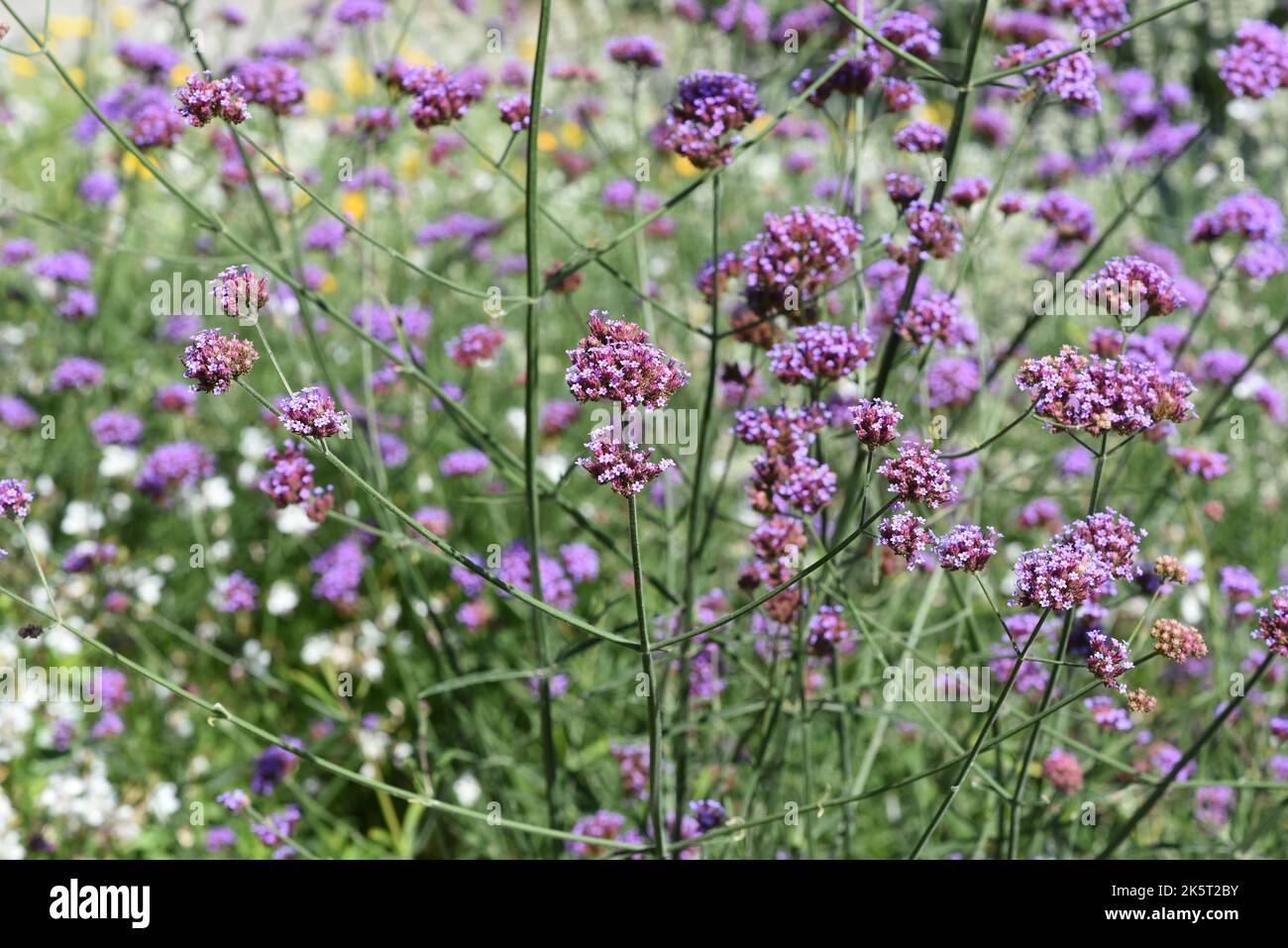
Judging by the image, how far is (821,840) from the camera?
3.10m

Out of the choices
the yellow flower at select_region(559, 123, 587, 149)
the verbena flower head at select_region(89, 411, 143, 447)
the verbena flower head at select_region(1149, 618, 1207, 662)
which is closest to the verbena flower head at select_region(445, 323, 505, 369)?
the verbena flower head at select_region(89, 411, 143, 447)

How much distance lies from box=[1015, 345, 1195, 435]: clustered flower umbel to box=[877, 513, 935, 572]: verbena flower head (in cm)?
28

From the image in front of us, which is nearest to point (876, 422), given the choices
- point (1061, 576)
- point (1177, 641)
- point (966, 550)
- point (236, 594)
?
point (966, 550)

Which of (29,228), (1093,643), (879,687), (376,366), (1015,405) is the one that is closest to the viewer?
(1093,643)

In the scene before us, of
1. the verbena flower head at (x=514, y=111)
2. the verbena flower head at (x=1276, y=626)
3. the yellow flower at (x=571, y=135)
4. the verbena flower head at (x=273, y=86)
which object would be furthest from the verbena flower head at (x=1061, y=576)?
the yellow flower at (x=571, y=135)

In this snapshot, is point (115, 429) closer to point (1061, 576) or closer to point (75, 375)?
point (75, 375)

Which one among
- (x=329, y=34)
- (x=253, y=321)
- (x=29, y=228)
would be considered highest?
(x=329, y=34)

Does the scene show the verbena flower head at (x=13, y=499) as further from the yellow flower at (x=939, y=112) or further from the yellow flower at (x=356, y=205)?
the yellow flower at (x=939, y=112)

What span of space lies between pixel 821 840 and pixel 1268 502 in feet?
10.1

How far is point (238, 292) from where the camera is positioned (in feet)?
6.35

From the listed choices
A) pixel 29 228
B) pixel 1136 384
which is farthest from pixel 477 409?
pixel 1136 384

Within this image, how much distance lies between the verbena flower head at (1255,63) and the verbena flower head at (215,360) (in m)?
2.33
